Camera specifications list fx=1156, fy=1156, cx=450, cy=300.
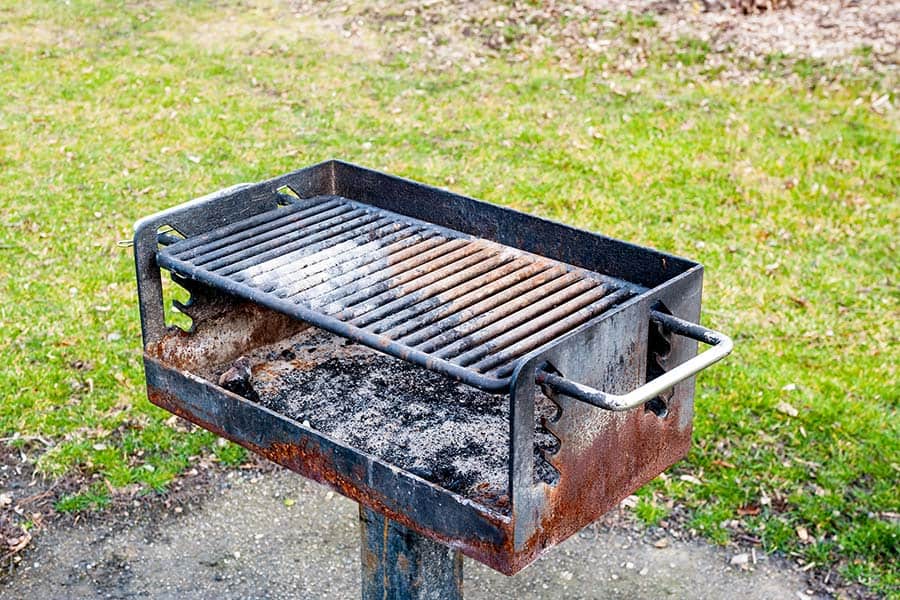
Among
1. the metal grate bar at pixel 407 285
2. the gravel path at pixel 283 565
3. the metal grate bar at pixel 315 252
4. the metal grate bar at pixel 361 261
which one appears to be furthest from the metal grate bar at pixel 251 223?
the gravel path at pixel 283 565

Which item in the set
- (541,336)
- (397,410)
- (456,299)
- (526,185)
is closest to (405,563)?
(397,410)

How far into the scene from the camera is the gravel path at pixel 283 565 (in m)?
4.03

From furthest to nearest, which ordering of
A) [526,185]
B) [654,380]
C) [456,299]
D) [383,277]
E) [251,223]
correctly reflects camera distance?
[526,185] → [251,223] → [383,277] → [456,299] → [654,380]

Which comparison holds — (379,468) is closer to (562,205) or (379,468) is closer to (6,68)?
(562,205)

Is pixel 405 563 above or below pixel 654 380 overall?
below

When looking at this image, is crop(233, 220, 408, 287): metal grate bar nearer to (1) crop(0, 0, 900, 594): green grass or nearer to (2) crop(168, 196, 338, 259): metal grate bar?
(2) crop(168, 196, 338, 259): metal grate bar

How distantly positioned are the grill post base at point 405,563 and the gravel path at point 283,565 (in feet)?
2.74

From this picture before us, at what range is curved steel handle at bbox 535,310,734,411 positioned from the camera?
2.28 metres

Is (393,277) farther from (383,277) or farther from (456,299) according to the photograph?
(456,299)

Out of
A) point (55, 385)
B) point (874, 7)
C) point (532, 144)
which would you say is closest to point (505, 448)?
point (55, 385)

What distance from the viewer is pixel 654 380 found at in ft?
7.86

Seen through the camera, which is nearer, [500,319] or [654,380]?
[654,380]

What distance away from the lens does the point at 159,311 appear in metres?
3.14

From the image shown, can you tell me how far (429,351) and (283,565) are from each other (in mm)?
1832
